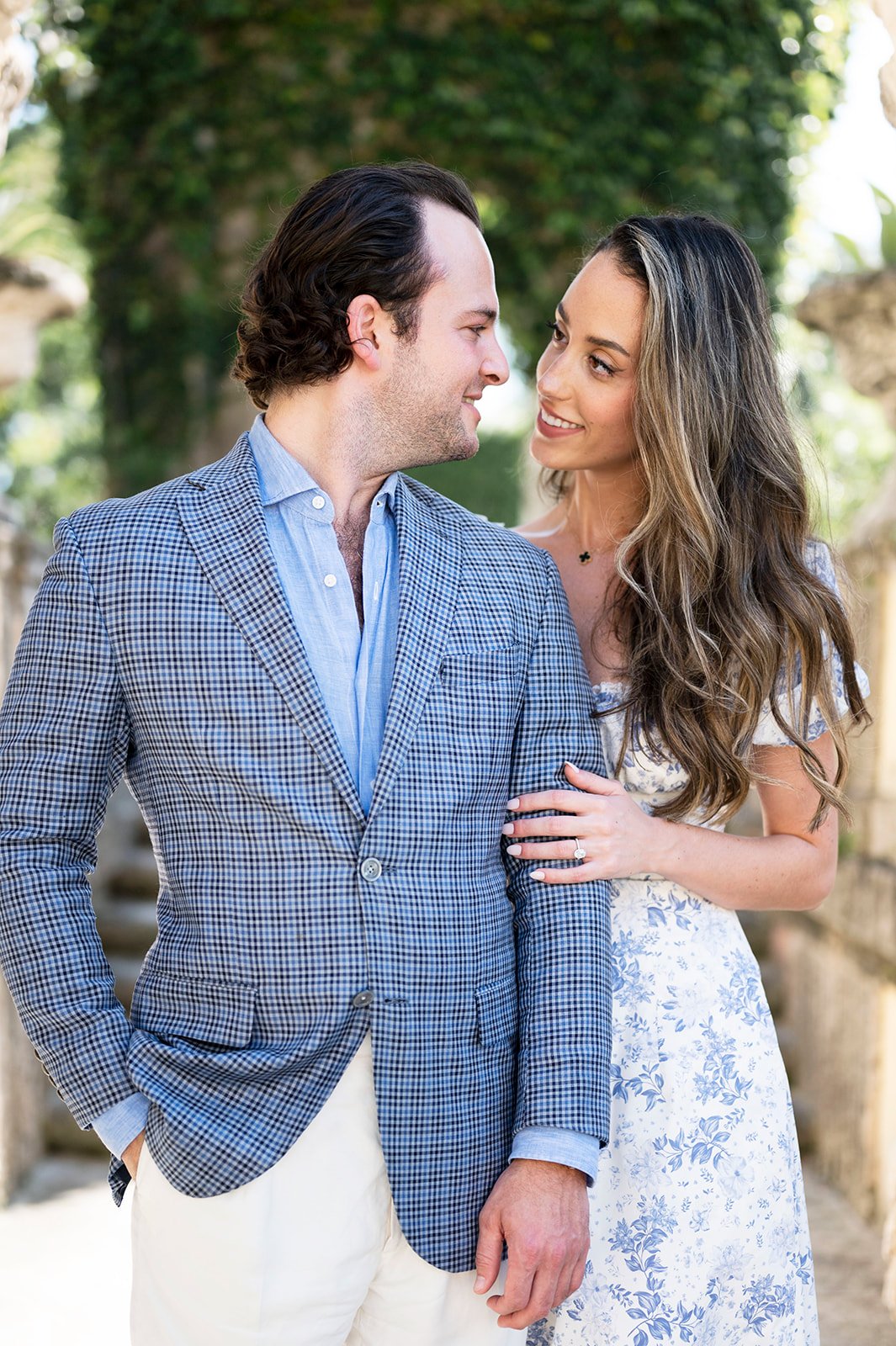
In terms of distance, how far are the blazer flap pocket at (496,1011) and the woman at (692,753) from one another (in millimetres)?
177

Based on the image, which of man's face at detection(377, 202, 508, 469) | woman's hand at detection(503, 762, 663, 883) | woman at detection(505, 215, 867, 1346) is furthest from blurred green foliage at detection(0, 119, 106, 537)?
woman's hand at detection(503, 762, 663, 883)

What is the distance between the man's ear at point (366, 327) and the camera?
1946 millimetres

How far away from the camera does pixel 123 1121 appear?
1696 millimetres

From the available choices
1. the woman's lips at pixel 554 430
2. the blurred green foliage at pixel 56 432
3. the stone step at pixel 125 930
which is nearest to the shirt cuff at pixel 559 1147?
the woman's lips at pixel 554 430

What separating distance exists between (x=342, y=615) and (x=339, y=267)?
575 mm

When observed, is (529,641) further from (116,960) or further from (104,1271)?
(116,960)

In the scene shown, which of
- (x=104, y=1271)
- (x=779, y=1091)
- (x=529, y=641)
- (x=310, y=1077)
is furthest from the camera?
(x=104, y=1271)

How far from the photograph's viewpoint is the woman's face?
91.7 inches

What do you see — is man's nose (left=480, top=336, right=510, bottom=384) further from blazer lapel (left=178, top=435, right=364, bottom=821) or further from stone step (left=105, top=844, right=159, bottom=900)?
stone step (left=105, top=844, right=159, bottom=900)

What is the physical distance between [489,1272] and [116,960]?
392 cm

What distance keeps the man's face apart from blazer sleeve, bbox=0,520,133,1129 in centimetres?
55

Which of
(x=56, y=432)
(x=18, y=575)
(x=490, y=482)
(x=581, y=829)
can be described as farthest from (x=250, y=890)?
(x=56, y=432)

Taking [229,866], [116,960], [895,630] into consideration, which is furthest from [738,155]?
[229,866]

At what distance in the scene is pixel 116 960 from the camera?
533cm
